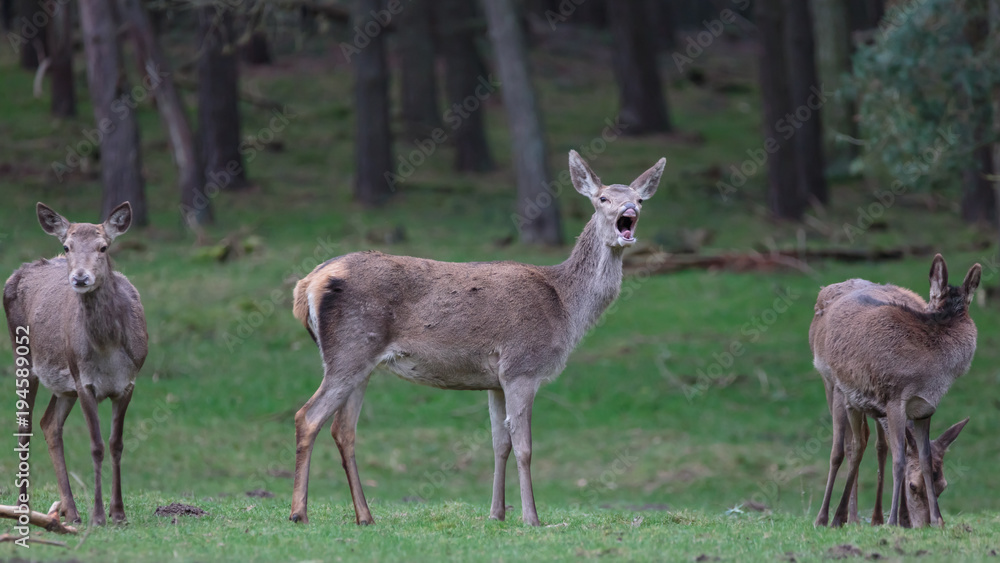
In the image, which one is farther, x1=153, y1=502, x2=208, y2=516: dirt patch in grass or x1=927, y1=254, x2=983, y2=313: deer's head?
x1=153, y1=502, x2=208, y2=516: dirt patch in grass

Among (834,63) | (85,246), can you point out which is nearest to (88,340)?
(85,246)

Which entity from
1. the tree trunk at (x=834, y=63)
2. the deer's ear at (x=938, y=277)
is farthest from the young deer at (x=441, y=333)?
the tree trunk at (x=834, y=63)

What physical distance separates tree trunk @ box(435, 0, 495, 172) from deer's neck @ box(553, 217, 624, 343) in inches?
825

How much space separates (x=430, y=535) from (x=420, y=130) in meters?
25.8

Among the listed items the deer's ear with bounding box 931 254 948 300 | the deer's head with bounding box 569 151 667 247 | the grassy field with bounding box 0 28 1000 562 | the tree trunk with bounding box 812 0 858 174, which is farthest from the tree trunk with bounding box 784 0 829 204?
the deer's ear with bounding box 931 254 948 300

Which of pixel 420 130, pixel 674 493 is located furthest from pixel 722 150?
pixel 674 493

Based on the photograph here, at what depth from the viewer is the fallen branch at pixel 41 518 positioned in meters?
7.37

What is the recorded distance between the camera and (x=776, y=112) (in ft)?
87.3

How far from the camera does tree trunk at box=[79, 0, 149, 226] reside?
73.0 feet

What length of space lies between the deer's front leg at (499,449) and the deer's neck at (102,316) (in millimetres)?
2959

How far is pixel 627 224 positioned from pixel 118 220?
4073 mm

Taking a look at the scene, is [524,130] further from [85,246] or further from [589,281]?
[85,246]

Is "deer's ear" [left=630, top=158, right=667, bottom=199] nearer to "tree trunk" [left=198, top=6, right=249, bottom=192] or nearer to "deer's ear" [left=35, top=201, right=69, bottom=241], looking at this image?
"deer's ear" [left=35, top=201, right=69, bottom=241]

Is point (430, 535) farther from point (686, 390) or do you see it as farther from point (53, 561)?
point (686, 390)
